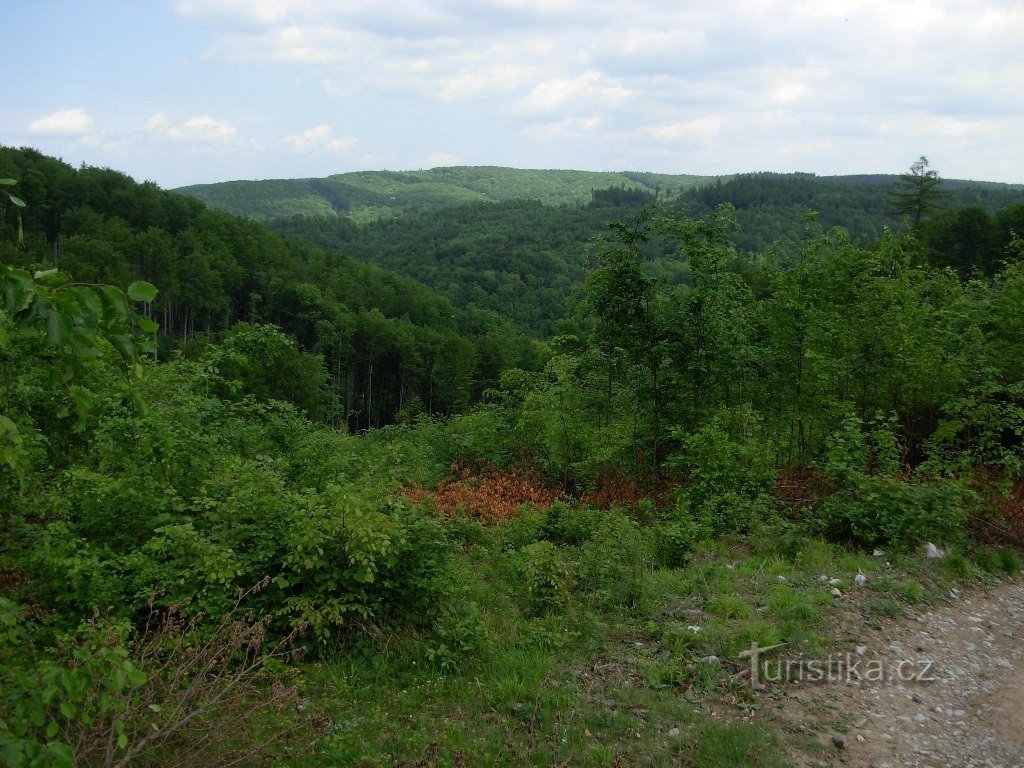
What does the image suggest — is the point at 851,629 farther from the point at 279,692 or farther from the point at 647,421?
the point at 647,421

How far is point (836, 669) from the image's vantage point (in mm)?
5328

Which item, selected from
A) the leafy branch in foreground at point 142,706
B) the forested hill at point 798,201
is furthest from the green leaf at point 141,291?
the forested hill at point 798,201

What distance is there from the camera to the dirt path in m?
4.36

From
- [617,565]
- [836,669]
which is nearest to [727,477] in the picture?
[617,565]

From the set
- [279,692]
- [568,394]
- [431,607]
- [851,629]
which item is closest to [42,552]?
[279,692]

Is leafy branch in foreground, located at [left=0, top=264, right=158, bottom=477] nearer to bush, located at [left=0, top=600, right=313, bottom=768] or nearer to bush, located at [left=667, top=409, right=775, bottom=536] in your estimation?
bush, located at [left=0, top=600, right=313, bottom=768]

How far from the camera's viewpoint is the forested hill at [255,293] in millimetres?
70188

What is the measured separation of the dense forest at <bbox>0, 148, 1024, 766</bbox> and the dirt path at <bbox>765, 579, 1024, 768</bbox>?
35 cm

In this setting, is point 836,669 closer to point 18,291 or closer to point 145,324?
point 145,324

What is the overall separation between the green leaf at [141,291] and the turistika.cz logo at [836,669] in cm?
509

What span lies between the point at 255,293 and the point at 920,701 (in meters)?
89.2

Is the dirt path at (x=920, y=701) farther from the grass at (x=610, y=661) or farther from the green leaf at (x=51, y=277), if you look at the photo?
the green leaf at (x=51, y=277)

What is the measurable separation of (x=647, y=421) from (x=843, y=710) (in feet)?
26.9

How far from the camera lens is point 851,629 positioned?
5949 millimetres
